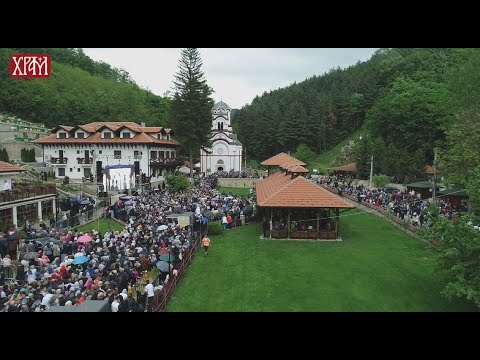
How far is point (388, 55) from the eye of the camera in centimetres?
8125

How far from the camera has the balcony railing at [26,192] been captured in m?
23.3

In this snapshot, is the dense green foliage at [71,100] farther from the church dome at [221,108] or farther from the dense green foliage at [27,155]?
the dense green foliage at [27,155]

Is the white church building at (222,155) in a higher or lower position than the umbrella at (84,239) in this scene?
higher

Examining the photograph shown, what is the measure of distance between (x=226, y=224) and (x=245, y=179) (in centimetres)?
2667

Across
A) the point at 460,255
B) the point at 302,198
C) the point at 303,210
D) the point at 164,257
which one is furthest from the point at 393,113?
the point at 164,257

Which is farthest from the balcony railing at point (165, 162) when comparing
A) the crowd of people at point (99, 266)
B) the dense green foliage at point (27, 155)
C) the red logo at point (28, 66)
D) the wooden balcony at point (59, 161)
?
the red logo at point (28, 66)

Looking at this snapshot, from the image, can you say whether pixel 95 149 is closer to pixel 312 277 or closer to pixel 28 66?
pixel 28 66

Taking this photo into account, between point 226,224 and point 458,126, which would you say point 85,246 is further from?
point 458,126

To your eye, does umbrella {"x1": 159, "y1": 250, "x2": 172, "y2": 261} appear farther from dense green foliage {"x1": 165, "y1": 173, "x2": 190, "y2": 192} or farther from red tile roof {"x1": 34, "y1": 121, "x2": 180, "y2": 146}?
red tile roof {"x1": 34, "y1": 121, "x2": 180, "y2": 146}

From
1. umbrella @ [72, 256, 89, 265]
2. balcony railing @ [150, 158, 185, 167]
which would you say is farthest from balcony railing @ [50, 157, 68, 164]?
umbrella @ [72, 256, 89, 265]

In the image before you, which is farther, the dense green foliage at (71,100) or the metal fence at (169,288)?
the dense green foliage at (71,100)

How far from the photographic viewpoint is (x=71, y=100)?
230ft

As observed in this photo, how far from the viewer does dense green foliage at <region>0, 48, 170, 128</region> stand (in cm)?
6631

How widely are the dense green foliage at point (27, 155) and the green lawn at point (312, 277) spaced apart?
1363 inches
